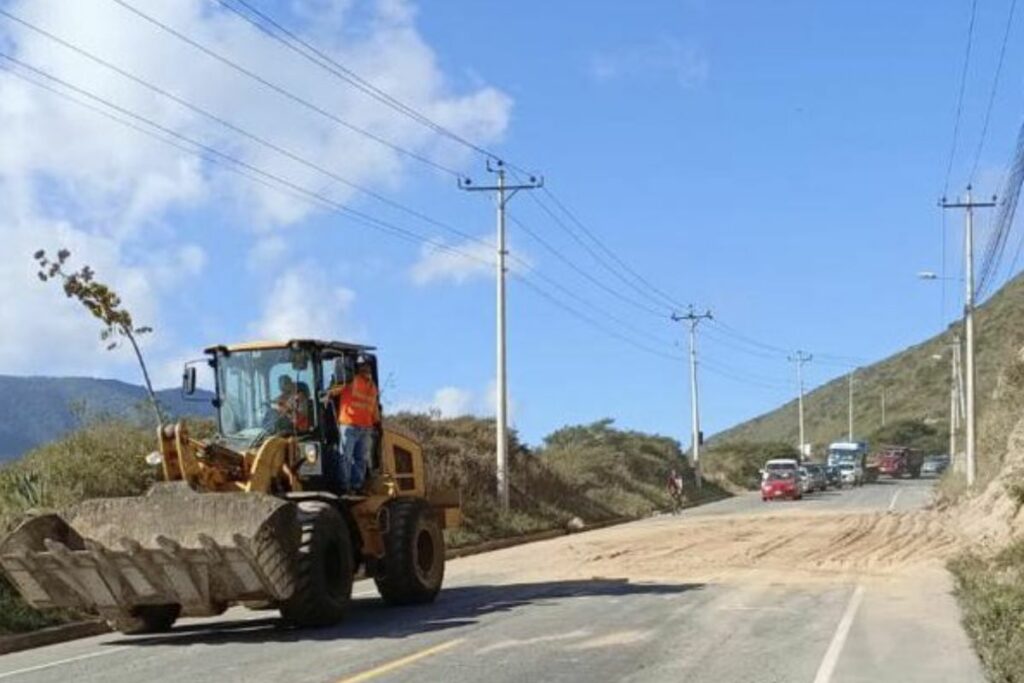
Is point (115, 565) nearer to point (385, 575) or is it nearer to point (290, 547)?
point (290, 547)

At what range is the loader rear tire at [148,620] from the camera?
16234mm

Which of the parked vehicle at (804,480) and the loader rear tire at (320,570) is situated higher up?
the loader rear tire at (320,570)

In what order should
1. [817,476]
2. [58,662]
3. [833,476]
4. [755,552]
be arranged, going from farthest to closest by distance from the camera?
1. [833,476]
2. [817,476]
3. [755,552]
4. [58,662]

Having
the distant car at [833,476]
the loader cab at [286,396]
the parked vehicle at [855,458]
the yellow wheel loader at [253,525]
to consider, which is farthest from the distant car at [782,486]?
the loader cab at [286,396]

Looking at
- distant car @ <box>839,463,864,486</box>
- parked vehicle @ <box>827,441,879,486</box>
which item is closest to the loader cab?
distant car @ <box>839,463,864,486</box>

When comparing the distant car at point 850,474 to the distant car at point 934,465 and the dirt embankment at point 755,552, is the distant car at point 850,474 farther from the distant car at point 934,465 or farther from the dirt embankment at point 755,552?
the dirt embankment at point 755,552

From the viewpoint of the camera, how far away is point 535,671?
12.3m

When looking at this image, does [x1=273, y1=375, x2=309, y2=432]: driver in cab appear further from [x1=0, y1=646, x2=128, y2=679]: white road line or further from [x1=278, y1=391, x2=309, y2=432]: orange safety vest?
[x1=0, y1=646, x2=128, y2=679]: white road line

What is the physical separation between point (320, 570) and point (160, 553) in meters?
1.82

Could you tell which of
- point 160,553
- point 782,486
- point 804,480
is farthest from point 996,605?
point 804,480

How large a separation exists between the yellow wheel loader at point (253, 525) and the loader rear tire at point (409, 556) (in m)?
0.02

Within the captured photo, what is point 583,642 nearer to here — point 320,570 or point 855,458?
point 320,570

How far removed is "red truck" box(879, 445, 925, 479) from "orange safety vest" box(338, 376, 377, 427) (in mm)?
87540

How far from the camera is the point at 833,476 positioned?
8575 cm
